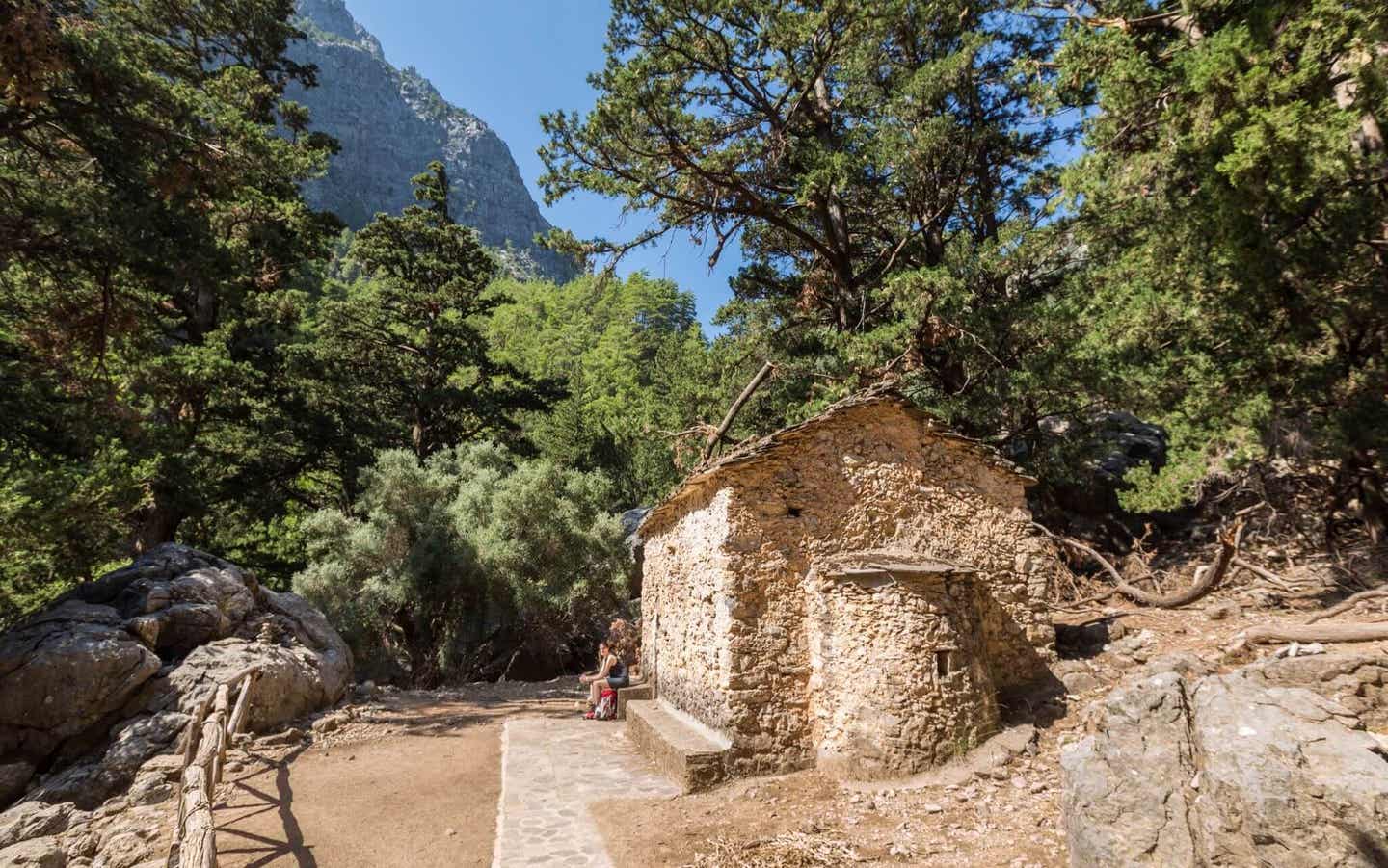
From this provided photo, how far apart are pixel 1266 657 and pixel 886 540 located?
12.7 feet

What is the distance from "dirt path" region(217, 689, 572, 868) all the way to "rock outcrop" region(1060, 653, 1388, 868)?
202 inches

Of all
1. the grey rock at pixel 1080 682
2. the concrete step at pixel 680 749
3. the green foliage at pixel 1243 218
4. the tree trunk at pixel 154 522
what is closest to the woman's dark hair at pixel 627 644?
the concrete step at pixel 680 749

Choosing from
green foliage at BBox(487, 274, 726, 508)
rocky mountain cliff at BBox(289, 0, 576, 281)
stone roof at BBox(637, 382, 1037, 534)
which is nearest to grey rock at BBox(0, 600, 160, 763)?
stone roof at BBox(637, 382, 1037, 534)

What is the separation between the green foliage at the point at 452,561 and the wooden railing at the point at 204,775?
22.1 ft

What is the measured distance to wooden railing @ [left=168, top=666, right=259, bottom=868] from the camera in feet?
14.2

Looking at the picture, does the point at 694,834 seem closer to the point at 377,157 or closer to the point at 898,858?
the point at 898,858

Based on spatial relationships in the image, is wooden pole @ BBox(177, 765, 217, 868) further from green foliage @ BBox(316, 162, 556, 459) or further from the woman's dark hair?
green foliage @ BBox(316, 162, 556, 459)

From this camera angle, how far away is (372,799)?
23.6 ft

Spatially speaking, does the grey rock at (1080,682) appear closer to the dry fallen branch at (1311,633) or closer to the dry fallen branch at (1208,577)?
the dry fallen branch at (1311,633)

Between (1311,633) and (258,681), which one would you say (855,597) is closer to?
(1311,633)

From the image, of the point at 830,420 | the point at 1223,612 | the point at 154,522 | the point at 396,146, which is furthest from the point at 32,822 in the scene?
the point at 396,146

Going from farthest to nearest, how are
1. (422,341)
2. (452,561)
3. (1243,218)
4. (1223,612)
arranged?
1. (422,341)
2. (452,561)
3. (1223,612)
4. (1243,218)

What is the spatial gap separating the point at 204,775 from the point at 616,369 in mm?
31787

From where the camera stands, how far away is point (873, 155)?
14.0 meters
